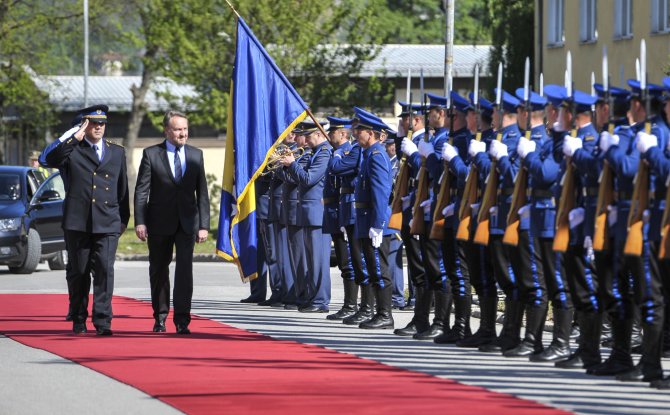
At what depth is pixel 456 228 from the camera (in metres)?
12.8

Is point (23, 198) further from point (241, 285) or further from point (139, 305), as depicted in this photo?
point (139, 305)

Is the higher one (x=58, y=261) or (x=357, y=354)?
(x=58, y=261)

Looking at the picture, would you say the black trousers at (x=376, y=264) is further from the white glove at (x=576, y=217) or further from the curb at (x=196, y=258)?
the curb at (x=196, y=258)

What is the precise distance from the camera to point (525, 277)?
39.3 ft

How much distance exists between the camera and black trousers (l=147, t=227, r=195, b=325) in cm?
1384

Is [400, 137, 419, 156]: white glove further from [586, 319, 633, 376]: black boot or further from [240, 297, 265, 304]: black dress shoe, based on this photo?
[240, 297, 265, 304]: black dress shoe

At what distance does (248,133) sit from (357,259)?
231 centimetres

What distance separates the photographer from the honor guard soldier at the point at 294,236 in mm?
17141

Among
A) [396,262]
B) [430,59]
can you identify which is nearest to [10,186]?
[396,262]

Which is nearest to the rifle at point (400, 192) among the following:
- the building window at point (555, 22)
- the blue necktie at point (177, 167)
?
the blue necktie at point (177, 167)

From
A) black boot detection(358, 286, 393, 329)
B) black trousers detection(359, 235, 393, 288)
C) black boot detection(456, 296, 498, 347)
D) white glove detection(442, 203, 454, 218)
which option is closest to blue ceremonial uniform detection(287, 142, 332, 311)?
black trousers detection(359, 235, 393, 288)

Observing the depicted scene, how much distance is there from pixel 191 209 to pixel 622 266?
448 centimetres

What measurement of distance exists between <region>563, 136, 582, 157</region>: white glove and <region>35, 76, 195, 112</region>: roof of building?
4142cm

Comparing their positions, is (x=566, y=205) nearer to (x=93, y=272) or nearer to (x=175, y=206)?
(x=175, y=206)
